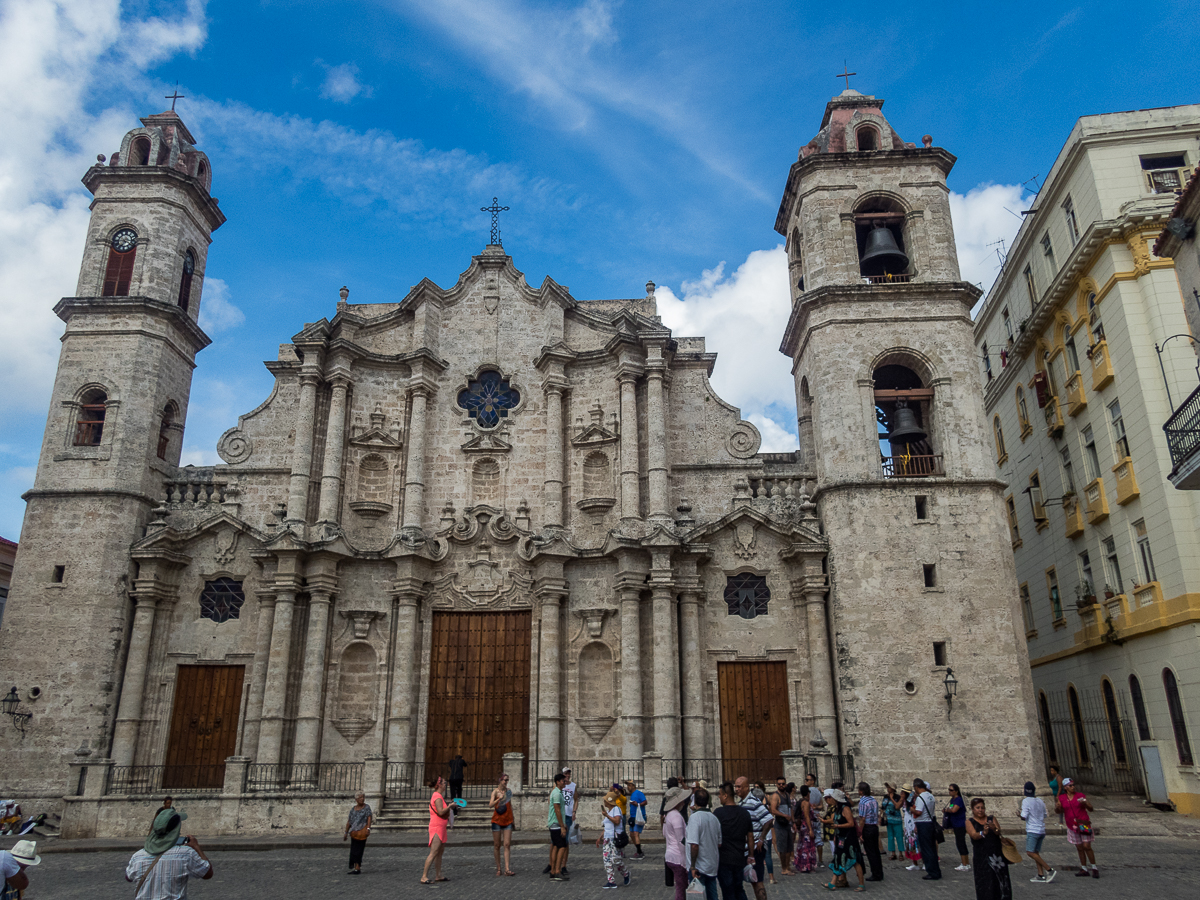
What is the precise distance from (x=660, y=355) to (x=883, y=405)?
20.5 ft

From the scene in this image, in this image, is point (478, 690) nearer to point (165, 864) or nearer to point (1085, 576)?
point (165, 864)

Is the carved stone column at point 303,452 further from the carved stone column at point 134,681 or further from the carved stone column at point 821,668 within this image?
the carved stone column at point 821,668

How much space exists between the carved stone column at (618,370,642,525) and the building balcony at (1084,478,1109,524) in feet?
40.2

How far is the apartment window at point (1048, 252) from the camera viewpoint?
27.4m

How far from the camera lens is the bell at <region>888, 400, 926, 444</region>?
22.9 m

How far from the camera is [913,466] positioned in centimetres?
2297

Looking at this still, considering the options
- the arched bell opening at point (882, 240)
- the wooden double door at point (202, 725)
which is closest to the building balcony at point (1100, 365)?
the arched bell opening at point (882, 240)

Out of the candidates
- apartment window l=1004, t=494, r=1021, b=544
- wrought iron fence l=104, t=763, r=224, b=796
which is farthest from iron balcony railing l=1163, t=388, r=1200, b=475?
wrought iron fence l=104, t=763, r=224, b=796

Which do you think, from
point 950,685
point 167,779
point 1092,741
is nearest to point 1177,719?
point 1092,741

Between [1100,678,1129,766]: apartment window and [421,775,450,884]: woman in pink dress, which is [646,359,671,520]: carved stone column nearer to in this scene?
[421,775,450,884]: woman in pink dress

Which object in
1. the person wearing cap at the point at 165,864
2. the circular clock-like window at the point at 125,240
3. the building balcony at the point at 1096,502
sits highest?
the circular clock-like window at the point at 125,240

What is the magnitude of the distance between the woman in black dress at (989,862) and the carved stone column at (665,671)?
11139 mm

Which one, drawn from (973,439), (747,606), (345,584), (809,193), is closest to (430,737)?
(345,584)

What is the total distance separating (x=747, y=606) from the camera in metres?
22.8
